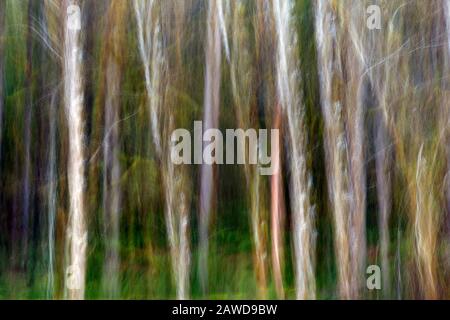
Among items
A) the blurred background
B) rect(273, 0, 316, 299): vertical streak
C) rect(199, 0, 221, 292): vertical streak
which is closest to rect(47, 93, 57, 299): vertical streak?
the blurred background

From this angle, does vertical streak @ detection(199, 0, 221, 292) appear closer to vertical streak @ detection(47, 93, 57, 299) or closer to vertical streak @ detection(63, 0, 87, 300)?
vertical streak @ detection(63, 0, 87, 300)

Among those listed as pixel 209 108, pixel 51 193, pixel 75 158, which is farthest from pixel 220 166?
pixel 51 193

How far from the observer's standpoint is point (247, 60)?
311 centimetres

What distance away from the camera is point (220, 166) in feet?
10.1

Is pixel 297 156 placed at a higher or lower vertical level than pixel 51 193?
higher

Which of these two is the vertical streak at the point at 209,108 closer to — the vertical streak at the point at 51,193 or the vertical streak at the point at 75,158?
the vertical streak at the point at 75,158

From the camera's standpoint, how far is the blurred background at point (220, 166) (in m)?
3.06

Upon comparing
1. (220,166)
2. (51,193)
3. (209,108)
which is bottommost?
(51,193)

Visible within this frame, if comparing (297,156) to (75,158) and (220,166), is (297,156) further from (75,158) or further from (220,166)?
(75,158)

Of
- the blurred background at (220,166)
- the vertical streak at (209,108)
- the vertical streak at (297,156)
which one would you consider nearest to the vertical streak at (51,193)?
the blurred background at (220,166)

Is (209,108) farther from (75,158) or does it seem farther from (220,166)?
(75,158)

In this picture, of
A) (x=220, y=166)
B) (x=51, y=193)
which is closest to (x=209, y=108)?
(x=220, y=166)

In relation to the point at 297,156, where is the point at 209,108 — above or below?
above

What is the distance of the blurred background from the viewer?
3057 mm
